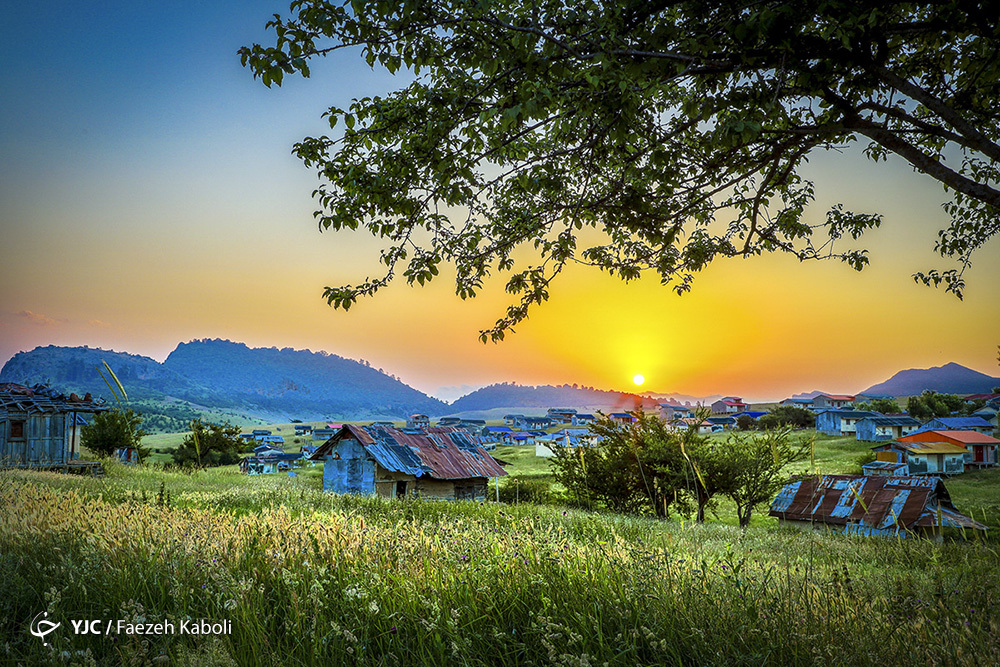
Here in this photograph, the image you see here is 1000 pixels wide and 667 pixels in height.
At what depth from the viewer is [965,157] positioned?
9.25m

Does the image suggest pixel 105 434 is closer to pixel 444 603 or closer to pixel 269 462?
pixel 269 462

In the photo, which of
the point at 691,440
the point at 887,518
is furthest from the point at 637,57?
the point at 691,440

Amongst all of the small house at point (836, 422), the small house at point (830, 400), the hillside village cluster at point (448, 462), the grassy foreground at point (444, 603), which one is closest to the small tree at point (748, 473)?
the hillside village cluster at point (448, 462)

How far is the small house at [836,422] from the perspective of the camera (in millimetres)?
59334

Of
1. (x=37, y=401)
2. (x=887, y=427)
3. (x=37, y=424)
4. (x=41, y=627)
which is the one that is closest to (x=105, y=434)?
(x=37, y=424)

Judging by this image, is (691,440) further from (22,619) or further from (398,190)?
(22,619)

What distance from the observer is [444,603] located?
3.46m

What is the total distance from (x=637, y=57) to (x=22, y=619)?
6.86 metres

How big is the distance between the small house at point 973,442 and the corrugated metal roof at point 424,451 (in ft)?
114

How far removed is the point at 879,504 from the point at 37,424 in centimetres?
3432

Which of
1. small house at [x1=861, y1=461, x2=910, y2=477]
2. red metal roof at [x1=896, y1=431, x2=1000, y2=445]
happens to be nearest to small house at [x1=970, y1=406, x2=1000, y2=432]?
red metal roof at [x1=896, y1=431, x2=1000, y2=445]

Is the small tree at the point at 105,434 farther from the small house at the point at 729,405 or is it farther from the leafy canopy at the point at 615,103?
the small house at the point at 729,405

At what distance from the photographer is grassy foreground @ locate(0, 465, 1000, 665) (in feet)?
9.64

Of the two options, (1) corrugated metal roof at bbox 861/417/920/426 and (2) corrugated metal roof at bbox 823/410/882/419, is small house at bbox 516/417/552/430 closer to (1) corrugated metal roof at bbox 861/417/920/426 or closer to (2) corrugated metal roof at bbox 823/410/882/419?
(2) corrugated metal roof at bbox 823/410/882/419
